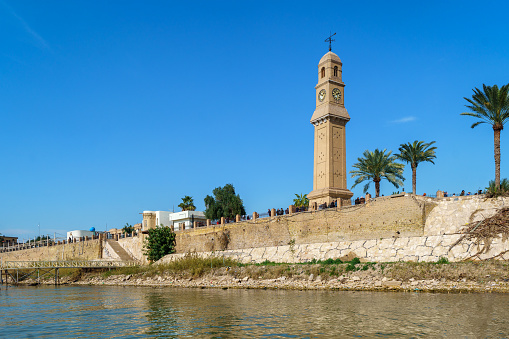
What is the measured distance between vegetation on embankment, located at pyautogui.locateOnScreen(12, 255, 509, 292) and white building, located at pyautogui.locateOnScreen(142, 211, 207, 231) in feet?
50.1

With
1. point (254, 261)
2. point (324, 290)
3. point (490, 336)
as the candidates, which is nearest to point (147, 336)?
point (490, 336)

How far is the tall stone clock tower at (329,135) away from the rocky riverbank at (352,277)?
35.2 ft

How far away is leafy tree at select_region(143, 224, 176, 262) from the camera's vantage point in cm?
4950

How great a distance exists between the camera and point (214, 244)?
4591 centimetres

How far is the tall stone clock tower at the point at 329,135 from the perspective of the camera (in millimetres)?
41031

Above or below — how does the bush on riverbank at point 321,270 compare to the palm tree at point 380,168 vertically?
below

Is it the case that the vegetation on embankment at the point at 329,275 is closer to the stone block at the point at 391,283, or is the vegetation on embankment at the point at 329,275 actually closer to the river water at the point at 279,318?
the stone block at the point at 391,283

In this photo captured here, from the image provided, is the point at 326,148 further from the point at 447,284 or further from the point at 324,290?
the point at 447,284

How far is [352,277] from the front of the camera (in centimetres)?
Result: 2659

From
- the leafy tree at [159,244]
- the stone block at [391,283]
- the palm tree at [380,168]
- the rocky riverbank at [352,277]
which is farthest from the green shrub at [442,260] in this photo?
the leafy tree at [159,244]

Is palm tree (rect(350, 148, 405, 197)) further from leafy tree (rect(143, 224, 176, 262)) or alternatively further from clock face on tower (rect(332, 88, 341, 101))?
leafy tree (rect(143, 224, 176, 262))

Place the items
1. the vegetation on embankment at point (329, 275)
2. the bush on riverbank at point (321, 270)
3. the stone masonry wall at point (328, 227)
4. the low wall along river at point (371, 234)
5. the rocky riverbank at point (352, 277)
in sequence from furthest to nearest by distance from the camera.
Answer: the stone masonry wall at point (328, 227)
the low wall along river at point (371, 234)
the bush on riverbank at point (321, 270)
the vegetation on embankment at point (329, 275)
the rocky riverbank at point (352, 277)

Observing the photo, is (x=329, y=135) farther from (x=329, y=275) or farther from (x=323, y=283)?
(x=323, y=283)

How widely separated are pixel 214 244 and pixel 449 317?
108 ft
